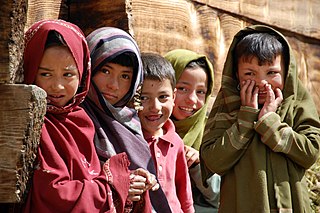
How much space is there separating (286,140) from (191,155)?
2.12 feet

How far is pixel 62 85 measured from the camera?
9.27 ft

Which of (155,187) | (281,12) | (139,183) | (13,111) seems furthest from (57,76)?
(281,12)

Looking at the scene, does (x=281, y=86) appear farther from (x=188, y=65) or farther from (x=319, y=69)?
(x=319, y=69)

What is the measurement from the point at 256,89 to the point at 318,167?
2243 millimetres

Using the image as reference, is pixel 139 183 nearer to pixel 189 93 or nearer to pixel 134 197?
pixel 134 197

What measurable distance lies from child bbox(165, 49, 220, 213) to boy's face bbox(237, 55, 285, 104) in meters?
0.56

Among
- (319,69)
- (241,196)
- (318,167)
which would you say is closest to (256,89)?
(241,196)

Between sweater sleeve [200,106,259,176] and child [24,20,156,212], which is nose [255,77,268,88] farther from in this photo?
child [24,20,156,212]

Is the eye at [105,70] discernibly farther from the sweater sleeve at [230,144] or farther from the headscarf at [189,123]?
the headscarf at [189,123]

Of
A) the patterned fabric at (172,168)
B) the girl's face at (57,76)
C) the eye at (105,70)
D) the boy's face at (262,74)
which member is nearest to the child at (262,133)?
the boy's face at (262,74)

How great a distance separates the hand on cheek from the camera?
3.46 m

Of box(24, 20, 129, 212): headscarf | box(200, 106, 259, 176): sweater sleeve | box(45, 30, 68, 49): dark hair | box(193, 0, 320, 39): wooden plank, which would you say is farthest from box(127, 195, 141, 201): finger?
box(193, 0, 320, 39): wooden plank

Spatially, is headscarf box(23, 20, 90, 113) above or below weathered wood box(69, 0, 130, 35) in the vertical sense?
below

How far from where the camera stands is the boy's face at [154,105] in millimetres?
3566
